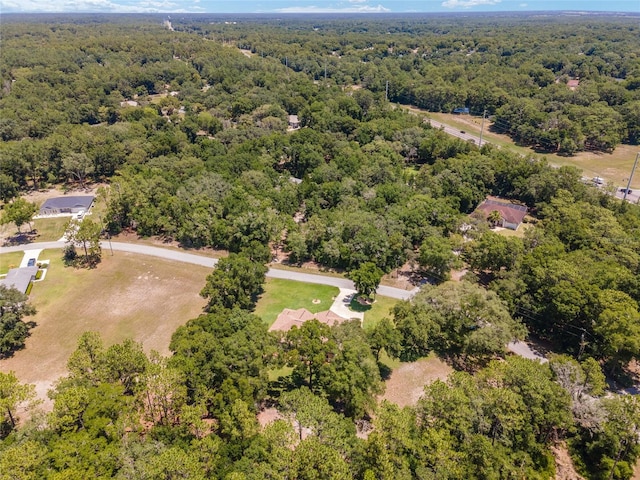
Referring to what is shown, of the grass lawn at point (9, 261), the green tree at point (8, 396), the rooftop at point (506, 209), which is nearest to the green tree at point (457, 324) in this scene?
the rooftop at point (506, 209)

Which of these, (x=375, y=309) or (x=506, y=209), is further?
(x=506, y=209)

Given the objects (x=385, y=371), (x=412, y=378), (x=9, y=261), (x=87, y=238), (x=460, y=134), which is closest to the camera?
(x=412, y=378)

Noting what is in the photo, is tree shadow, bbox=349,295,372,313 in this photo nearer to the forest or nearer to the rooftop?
the forest

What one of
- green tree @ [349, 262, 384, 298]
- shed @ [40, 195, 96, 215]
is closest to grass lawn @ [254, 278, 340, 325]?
green tree @ [349, 262, 384, 298]

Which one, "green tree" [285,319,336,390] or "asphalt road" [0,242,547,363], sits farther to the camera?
"asphalt road" [0,242,547,363]

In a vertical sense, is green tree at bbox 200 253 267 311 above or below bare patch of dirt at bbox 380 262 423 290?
above

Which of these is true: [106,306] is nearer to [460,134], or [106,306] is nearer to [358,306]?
[358,306]

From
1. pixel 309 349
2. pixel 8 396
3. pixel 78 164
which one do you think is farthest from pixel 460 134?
pixel 8 396

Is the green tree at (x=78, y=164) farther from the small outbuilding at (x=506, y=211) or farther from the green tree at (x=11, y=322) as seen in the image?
the small outbuilding at (x=506, y=211)
